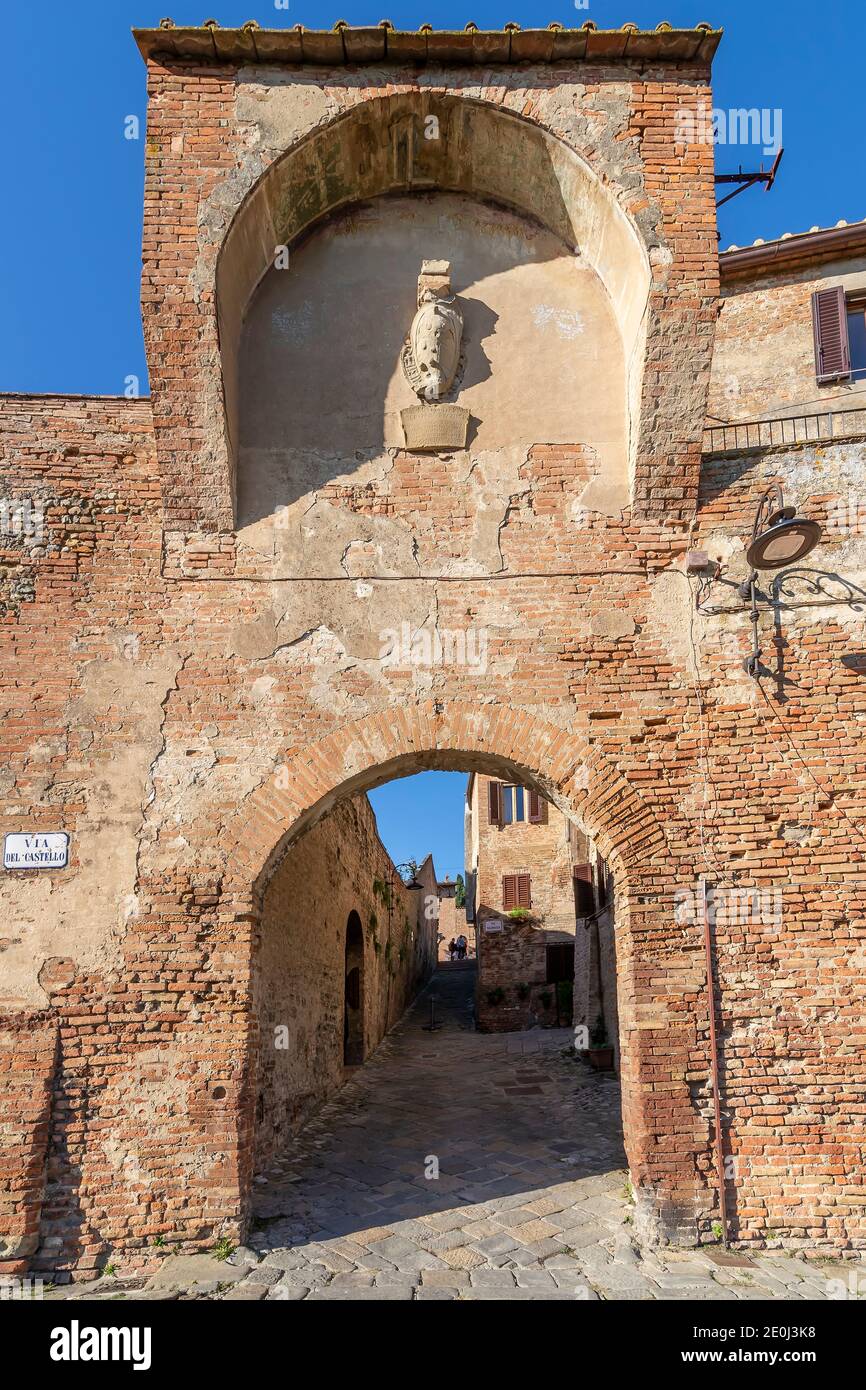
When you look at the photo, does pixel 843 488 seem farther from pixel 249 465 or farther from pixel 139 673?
pixel 139 673

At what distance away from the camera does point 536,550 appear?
6293 millimetres

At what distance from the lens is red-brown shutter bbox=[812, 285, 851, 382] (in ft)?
33.9

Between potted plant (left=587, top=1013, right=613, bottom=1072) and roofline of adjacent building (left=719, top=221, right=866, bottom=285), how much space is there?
9.54m

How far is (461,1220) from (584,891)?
829 centimetres

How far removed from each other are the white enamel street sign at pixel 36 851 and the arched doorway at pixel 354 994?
695 cm

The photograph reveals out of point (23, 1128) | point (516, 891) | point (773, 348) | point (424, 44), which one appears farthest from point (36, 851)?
point (516, 891)

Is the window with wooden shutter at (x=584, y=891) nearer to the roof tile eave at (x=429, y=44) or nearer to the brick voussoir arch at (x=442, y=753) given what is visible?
the brick voussoir arch at (x=442, y=753)

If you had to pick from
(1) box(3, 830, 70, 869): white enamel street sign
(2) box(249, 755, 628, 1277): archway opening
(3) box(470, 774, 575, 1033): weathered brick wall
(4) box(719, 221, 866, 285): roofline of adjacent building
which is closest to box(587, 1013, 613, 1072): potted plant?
(2) box(249, 755, 628, 1277): archway opening

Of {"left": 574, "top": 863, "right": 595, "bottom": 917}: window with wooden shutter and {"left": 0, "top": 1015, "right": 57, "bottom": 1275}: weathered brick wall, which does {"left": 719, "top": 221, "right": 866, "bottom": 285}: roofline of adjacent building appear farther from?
{"left": 0, "top": 1015, "right": 57, "bottom": 1275}: weathered brick wall

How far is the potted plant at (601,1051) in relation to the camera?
1062 cm

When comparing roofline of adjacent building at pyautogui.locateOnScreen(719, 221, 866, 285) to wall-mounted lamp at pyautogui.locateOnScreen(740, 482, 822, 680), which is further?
roofline of adjacent building at pyautogui.locateOnScreen(719, 221, 866, 285)

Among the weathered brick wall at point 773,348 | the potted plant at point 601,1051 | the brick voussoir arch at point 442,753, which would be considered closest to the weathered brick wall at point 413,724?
the brick voussoir arch at point 442,753

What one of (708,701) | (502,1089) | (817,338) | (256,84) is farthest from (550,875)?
(256,84)

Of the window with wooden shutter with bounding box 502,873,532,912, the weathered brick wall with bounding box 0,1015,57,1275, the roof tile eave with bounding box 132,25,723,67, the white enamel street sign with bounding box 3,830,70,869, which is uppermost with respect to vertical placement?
the roof tile eave with bounding box 132,25,723,67
